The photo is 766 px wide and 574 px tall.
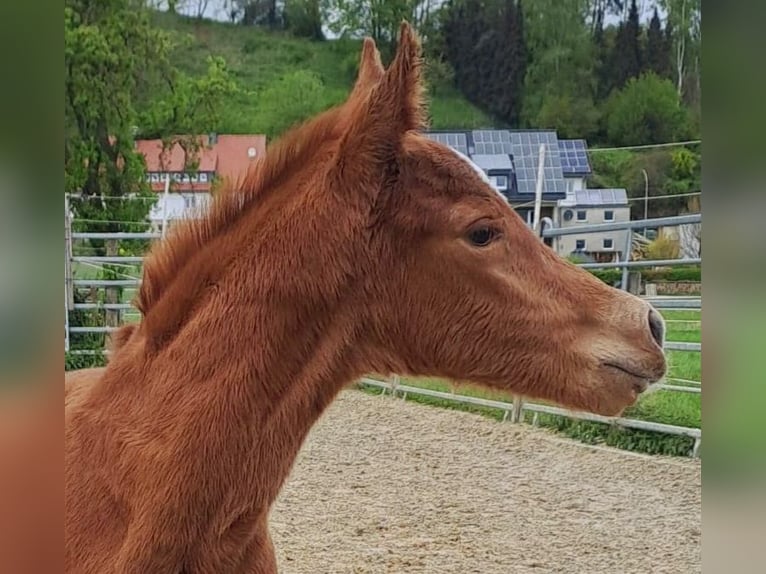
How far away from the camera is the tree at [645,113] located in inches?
63.8

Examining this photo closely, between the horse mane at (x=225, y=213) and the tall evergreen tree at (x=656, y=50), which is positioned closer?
the horse mane at (x=225, y=213)

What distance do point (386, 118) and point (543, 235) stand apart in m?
0.56

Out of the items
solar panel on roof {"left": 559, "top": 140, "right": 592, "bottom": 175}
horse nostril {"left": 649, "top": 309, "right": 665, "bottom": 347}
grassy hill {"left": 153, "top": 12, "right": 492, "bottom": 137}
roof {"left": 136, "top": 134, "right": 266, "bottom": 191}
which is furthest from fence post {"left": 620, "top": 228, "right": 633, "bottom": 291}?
roof {"left": 136, "top": 134, "right": 266, "bottom": 191}

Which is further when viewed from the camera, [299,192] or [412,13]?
[412,13]

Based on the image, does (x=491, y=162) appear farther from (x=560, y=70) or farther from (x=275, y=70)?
(x=275, y=70)

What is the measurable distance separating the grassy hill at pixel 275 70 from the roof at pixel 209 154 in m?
0.03

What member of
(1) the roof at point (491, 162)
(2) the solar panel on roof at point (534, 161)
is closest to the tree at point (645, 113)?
(2) the solar panel on roof at point (534, 161)

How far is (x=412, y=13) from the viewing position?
1566 millimetres

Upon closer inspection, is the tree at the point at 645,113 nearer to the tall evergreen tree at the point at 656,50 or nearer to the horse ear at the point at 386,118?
the tall evergreen tree at the point at 656,50

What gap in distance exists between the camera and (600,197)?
163 centimetres

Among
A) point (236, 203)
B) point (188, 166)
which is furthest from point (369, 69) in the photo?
point (188, 166)
